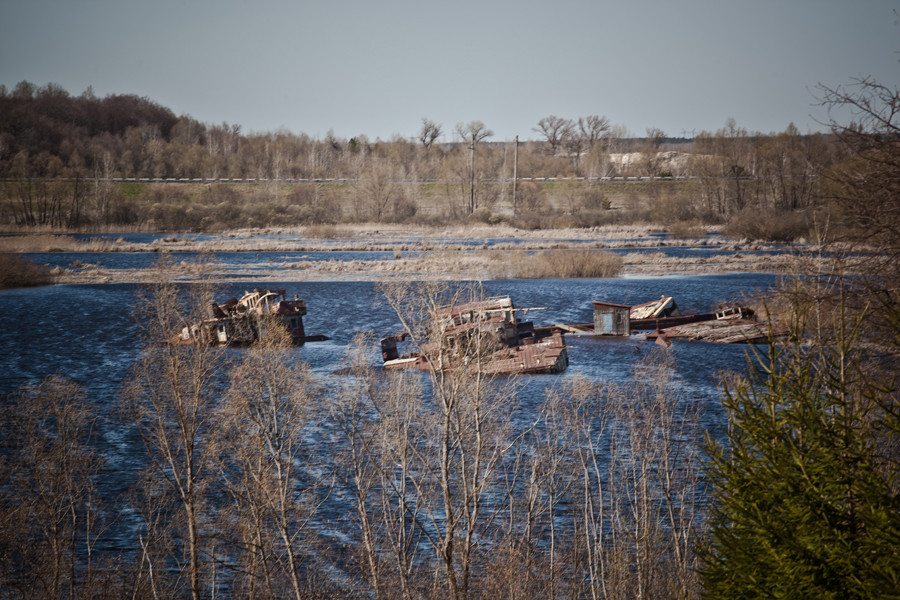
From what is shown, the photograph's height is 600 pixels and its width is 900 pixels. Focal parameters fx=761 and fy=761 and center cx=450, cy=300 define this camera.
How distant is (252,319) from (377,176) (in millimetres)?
65373

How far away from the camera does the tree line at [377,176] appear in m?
93.8

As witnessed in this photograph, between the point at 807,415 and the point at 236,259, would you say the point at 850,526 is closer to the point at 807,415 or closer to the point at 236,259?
the point at 807,415

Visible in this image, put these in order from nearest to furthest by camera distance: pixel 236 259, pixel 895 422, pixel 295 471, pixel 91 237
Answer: pixel 895 422 < pixel 295 471 < pixel 236 259 < pixel 91 237

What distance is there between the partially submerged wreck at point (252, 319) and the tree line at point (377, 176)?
47683 mm

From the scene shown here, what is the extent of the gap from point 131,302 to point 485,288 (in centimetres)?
2402

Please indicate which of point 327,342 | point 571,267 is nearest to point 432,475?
point 327,342

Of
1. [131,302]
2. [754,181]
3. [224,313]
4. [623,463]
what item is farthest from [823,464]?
[754,181]

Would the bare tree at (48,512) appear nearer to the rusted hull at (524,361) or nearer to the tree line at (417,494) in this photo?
the tree line at (417,494)

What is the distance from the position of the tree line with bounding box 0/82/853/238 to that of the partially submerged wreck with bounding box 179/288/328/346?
4768 cm

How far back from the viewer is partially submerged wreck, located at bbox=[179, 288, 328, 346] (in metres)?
37.7

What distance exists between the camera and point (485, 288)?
5384 centimetres

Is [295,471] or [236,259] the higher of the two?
[236,259]

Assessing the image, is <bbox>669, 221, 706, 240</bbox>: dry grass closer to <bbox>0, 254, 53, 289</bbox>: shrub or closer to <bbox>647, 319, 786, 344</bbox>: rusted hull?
<bbox>647, 319, 786, 344</bbox>: rusted hull

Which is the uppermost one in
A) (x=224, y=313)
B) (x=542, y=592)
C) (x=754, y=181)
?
(x=754, y=181)
